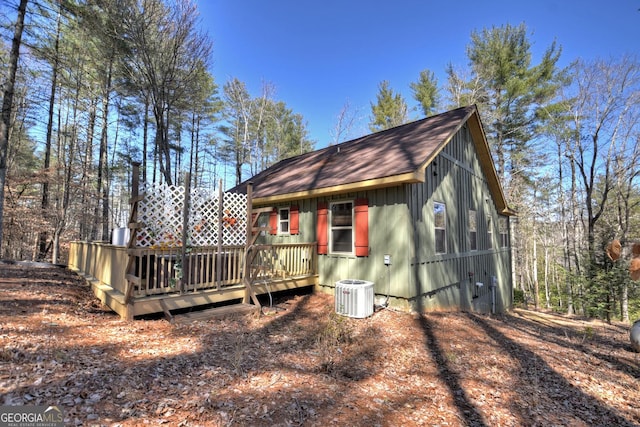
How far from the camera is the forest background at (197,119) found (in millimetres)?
12047

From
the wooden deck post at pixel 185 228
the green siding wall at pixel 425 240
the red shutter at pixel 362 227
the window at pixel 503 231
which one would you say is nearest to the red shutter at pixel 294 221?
the green siding wall at pixel 425 240

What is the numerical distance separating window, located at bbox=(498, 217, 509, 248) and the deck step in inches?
436

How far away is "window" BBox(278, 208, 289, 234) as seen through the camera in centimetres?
931

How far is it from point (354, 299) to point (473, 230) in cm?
607

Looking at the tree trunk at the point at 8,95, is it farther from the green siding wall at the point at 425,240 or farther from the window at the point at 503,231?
the window at the point at 503,231

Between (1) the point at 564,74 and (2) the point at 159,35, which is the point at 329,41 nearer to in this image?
(2) the point at 159,35

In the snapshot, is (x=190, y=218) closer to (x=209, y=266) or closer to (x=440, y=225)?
(x=209, y=266)

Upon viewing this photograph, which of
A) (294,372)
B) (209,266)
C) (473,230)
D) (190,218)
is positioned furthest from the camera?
(473,230)

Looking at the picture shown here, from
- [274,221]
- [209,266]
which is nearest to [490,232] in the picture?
[274,221]

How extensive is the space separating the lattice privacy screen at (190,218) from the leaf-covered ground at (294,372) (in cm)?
146

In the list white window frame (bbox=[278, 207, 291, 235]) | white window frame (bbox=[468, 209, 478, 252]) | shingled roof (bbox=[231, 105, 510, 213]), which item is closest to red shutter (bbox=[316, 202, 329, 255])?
A: shingled roof (bbox=[231, 105, 510, 213])

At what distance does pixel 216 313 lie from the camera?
5492 millimetres

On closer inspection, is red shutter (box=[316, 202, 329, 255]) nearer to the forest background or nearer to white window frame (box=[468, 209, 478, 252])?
white window frame (box=[468, 209, 478, 252])

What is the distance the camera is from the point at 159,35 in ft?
38.8
